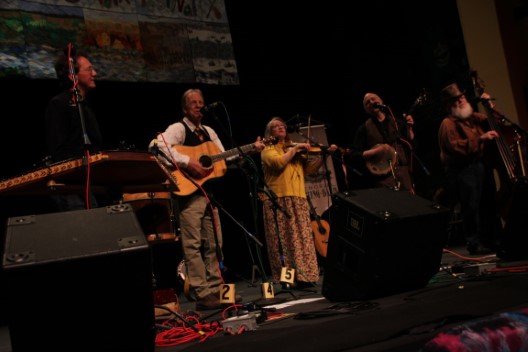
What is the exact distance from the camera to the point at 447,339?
111 centimetres

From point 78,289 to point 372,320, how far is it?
124cm

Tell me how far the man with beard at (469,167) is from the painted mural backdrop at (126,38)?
2.63m

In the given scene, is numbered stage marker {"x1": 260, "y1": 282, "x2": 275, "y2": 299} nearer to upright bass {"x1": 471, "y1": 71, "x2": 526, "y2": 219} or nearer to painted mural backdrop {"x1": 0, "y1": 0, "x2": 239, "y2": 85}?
upright bass {"x1": 471, "y1": 71, "x2": 526, "y2": 219}

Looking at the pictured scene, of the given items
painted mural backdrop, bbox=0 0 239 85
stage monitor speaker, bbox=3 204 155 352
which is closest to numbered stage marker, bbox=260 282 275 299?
stage monitor speaker, bbox=3 204 155 352

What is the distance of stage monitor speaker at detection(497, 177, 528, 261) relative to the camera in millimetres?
4113

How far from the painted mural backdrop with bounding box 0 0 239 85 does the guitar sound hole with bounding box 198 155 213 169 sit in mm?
1917

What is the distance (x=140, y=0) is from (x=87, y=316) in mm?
4840

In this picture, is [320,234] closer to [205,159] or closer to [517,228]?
[205,159]

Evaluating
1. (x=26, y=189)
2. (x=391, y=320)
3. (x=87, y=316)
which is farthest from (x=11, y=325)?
(x=391, y=320)

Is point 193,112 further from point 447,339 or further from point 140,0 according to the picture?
point 447,339

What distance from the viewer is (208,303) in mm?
4285

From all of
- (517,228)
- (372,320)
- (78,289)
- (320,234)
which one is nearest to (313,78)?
(320,234)

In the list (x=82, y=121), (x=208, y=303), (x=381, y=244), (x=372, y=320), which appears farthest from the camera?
(x=208, y=303)

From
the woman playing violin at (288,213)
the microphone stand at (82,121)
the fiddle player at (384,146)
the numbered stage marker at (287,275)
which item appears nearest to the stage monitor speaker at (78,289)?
the microphone stand at (82,121)
